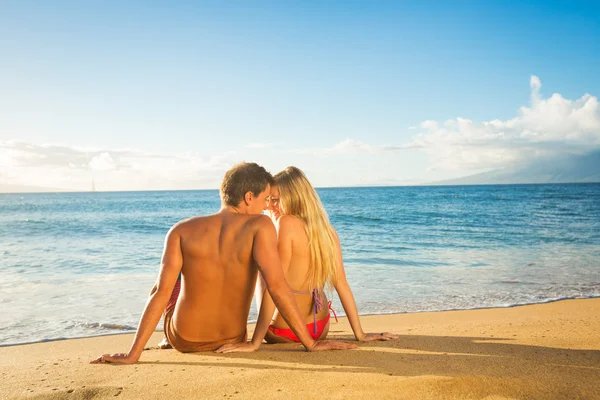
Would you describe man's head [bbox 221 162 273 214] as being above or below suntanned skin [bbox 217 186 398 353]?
above

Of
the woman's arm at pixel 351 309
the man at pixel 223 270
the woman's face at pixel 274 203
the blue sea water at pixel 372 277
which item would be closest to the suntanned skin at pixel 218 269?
the man at pixel 223 270

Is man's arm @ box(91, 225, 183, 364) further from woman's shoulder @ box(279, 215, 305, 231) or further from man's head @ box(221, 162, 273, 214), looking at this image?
woman's shoulder @ box(279, 215, 305, 231)

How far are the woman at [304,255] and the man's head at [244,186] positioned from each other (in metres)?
0.44

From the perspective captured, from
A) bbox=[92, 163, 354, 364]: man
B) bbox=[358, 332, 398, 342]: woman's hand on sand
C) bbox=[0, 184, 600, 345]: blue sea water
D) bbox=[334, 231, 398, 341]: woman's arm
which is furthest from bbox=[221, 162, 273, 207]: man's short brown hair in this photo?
bbox=[0, 184, 600, 345]: blue sea water

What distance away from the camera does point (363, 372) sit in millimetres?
3199

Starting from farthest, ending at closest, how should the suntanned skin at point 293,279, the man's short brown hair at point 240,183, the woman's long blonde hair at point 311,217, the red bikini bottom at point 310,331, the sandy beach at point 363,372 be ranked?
the red bikini bottom at point 310,331 < the woman's long blonde hair at point 311,217 < the suntanned skin at point 293,279 < the man's short brown hair at point 240,183 < the sandy beach at point 363,372

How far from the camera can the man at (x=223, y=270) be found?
357cm

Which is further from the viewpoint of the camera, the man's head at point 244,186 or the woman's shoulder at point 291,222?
the woman's shoulder at point 291,222

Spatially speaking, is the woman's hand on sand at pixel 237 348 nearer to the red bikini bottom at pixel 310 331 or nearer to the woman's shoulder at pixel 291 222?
the red bikini bottom at pixel 310 331

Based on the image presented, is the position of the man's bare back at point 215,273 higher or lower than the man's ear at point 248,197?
lower

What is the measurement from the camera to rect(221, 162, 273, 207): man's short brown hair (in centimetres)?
368

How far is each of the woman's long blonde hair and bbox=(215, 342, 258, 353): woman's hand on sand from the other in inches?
30.2

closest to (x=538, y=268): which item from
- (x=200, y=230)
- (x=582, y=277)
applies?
(x=582, y=277)

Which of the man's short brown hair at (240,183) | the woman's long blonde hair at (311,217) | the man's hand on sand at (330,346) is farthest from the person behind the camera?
the woman's long blonde hair at (311,217)
